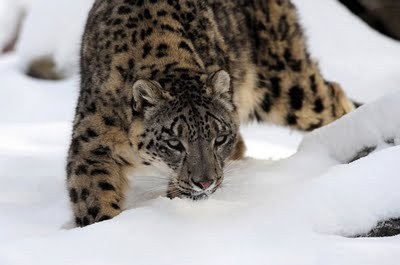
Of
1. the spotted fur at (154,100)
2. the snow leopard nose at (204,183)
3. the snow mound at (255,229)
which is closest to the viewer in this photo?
the snow mound at (255,229)

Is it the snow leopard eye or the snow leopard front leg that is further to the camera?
the snow leopard front leg

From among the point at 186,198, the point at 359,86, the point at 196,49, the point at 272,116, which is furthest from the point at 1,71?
the point at 186,198

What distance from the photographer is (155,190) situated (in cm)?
557

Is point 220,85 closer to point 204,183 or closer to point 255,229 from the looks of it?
point 204,183

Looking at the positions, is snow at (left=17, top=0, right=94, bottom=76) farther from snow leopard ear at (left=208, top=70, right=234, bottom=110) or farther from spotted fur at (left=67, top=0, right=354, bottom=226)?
snow leopard ear at (left=208, top=70, right=234, bottom=110)

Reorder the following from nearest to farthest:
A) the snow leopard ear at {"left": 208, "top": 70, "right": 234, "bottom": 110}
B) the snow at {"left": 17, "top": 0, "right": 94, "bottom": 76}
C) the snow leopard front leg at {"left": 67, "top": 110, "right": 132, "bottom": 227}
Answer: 1. the snow leopard ear at {"left": 208, "top": 70, "right": 234, "bottom": 110}
2. the snow leopard front leg at {"left": 67, "top": 110, "right": 132, "bottom": 227}
3. the snow at {"left": 17, "top": 0, "right": 94, "bottom": 76}

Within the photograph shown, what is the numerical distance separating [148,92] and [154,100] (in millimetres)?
55

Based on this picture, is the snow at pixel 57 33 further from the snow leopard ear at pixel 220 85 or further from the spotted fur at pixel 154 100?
the snow leopard ear at pixel 220 85

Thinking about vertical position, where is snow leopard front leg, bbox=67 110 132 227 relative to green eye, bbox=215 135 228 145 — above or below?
below

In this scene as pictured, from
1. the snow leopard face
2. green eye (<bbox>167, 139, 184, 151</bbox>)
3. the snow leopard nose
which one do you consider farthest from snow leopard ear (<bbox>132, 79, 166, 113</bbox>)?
the snow leopard nose

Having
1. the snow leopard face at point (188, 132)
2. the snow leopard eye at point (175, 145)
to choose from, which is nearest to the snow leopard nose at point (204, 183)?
the snow leopard face at point (188, 132)

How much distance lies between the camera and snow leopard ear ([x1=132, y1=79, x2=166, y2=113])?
497 centimetres

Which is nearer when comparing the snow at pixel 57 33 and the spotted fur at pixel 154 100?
the spotted fur at pixel 154 100

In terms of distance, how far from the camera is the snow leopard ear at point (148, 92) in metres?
4.97
